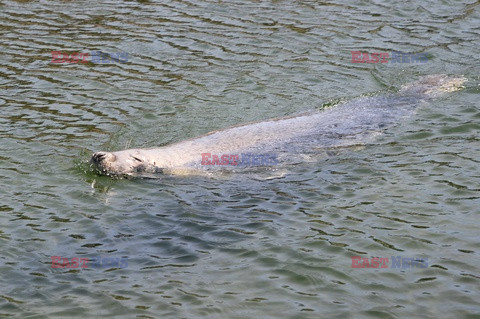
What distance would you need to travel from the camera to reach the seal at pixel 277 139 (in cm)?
921

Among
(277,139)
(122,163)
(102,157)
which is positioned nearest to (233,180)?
(277,139)

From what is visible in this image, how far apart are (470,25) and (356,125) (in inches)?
222

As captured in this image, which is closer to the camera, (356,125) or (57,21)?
(356,125)

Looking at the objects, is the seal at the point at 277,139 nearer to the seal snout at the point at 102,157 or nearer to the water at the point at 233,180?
the seal snout at the point at 102,157

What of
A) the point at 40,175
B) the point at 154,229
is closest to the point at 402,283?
the point at 154,229

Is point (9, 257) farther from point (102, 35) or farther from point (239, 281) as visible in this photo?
point (102, 35)

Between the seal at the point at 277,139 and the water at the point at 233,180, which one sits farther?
the seal at the point at 277,139

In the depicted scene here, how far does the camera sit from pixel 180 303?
6402 mm

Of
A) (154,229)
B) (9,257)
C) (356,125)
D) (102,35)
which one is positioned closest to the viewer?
(9,257)

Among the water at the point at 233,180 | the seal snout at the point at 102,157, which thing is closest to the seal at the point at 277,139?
the seal snout at the point at 102,157

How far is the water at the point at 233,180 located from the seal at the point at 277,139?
0.23 meters

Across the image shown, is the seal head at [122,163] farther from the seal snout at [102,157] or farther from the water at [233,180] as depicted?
the water at [233,180]

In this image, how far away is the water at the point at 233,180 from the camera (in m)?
6.59

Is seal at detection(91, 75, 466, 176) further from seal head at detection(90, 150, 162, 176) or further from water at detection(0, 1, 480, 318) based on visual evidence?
water at detection(0, 1, 480, 318)
